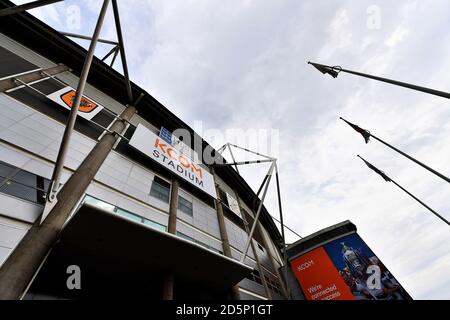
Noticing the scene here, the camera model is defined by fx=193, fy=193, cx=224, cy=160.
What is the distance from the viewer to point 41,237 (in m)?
5.70

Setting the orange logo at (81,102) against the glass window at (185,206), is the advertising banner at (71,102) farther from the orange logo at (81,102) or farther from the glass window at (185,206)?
the glass window at (185,206)

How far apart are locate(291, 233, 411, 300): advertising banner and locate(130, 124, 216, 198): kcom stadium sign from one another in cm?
1025

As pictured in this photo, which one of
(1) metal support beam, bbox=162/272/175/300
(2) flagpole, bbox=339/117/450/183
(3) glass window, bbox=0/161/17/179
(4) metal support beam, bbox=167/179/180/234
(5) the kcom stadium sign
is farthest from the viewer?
(5) the kcom stadium sign

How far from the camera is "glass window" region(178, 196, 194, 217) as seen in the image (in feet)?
41.4

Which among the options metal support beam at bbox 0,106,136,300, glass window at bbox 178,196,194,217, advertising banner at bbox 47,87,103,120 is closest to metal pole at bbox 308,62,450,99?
glass window at bbox 178,196,194,217

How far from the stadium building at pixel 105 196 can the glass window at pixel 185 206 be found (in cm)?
8

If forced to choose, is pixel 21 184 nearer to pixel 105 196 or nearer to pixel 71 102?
pixel 105 196

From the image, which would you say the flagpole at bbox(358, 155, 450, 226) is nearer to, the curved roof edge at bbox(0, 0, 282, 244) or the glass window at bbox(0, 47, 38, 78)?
the curved roof edge at bbox(0, 0, 282, 244)

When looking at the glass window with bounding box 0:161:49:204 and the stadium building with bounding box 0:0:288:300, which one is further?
the glass window with bounding box 0:161:49:204

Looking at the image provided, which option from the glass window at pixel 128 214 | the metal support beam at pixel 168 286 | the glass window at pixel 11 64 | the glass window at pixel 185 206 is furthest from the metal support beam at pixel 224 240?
the glass window at pixel 11 64

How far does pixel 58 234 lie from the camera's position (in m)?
6.07

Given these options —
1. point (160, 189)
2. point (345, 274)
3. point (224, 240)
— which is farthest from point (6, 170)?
point (345, 274)
